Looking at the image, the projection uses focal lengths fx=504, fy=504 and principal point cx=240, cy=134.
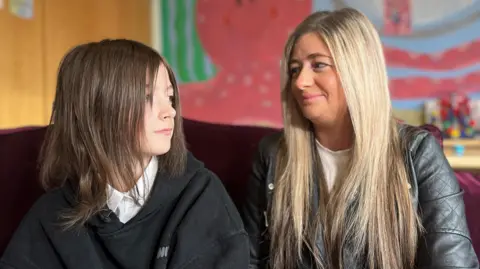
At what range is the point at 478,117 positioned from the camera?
2.16 m

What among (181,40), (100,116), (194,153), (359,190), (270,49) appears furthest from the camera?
(181,40)

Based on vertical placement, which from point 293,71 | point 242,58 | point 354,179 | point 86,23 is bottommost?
point 354,179

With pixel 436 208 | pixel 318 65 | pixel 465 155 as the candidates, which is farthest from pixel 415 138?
pixel 465 155

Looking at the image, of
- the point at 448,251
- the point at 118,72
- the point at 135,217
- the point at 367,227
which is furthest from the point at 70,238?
the point at 448,251

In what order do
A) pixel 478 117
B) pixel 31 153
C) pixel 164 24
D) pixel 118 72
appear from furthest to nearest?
1. pixel 164 24
2. pixel 478 117
3. pixel 31 153
4. pixel 118 72

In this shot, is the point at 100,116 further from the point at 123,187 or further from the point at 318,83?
the point at 318,83

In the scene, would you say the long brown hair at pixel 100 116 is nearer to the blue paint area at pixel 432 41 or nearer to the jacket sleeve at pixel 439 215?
the jacket sleeve at pixel 439 215

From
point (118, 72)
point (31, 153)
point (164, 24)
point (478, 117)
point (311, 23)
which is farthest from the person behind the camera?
point (164, 24)

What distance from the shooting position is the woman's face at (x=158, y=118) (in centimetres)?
100

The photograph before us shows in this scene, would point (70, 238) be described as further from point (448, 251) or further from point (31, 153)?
point (448, 251)

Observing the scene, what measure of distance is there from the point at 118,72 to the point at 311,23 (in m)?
0.44

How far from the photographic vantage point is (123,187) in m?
1.04

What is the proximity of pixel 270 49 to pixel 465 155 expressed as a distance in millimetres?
1020

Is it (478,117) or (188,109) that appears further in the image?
(188,109)
